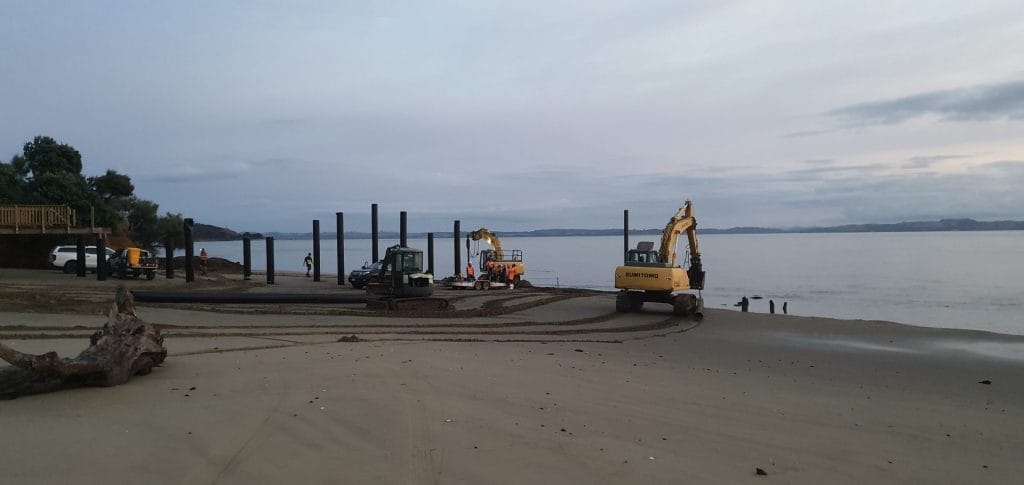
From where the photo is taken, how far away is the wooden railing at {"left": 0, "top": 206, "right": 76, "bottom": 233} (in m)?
34.9

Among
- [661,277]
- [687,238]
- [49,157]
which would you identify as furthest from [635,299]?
[49,157]

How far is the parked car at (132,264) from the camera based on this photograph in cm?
3794

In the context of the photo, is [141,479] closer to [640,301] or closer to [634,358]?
[634,358]

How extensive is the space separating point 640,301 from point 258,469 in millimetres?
21756

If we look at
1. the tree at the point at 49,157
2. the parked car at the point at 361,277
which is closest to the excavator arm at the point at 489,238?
the parked car at the point at 361,277

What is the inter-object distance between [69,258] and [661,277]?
34871 millimetres

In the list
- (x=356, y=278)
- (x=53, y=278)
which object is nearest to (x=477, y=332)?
(x=356, y=278)

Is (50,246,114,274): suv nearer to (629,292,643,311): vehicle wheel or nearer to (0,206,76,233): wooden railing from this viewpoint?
(0,206,76,233): wooden railing

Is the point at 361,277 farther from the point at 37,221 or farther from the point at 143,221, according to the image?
the point at 143,221

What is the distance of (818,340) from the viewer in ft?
67.9

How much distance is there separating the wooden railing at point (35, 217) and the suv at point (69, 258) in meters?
3.95

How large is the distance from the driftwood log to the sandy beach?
0.21 meters

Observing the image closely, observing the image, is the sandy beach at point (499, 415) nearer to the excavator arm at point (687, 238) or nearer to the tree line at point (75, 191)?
the excavator arm at point (687, 238)

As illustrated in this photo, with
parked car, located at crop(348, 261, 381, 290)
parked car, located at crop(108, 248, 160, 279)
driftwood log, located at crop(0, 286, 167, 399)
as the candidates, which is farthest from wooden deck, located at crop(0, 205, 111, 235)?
driftwood log, located at crop(0, 286, 167, 399)
